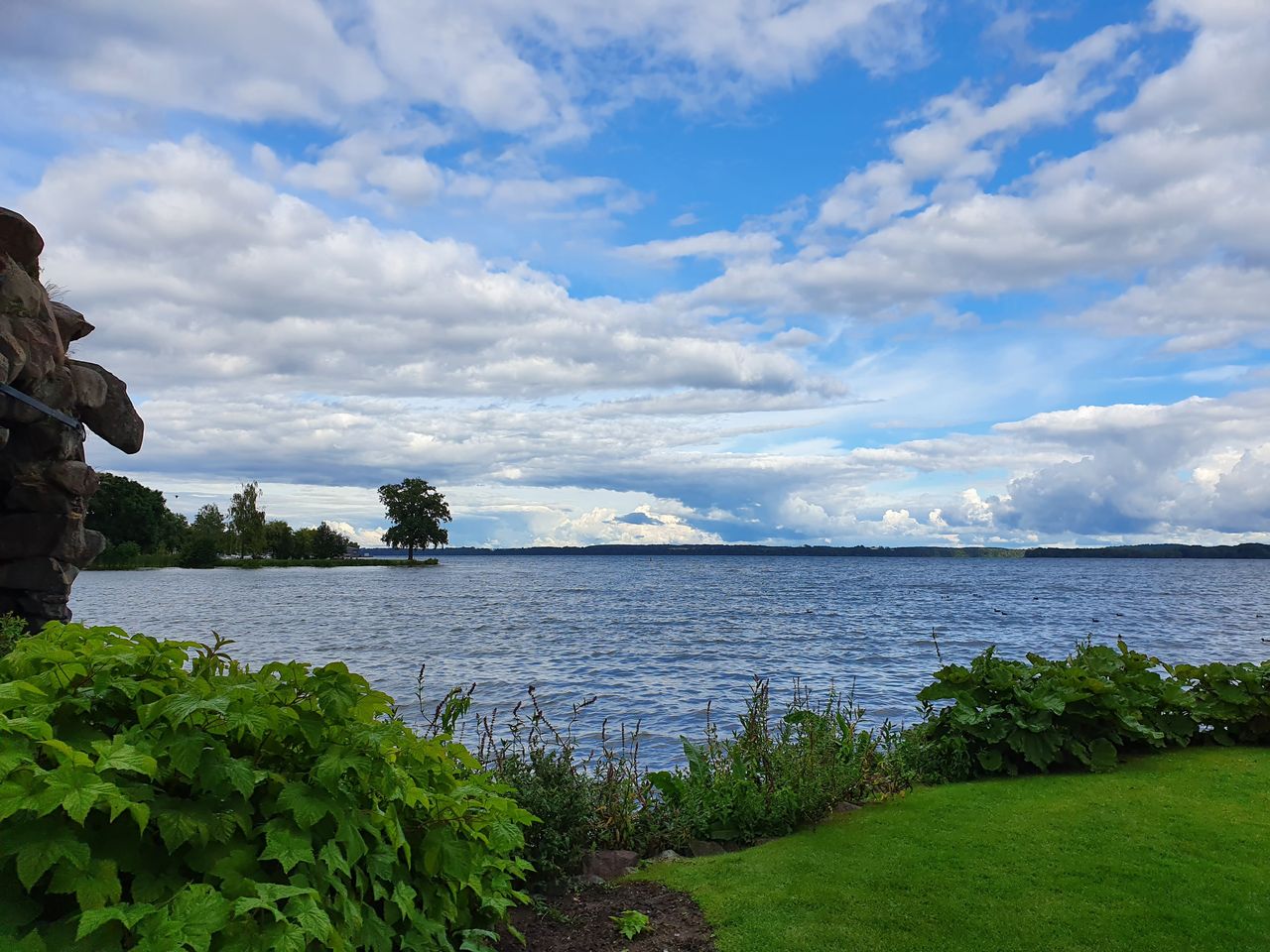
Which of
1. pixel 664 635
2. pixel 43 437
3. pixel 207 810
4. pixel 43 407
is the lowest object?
pixel 664 635

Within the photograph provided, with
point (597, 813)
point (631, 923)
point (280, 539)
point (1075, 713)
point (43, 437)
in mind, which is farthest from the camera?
point (280, 539)

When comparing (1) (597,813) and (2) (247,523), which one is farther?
(2) (247,523)

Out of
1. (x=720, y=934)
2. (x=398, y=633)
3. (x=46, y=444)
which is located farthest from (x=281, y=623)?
(x=720, y=934)

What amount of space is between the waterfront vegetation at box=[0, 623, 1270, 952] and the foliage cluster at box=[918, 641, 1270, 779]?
0.09ft

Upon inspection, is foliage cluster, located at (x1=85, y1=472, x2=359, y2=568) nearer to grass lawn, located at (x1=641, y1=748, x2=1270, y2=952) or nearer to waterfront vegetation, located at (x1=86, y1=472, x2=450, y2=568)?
waterfront vegetation, located at (x1=86, y1=472, x2=450, y2=568)

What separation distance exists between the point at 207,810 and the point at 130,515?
397 feet

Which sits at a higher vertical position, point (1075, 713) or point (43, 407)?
point (43, 407)

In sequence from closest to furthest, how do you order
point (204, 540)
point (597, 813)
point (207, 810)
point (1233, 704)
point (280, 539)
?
point (207, 810)
point (597, 813)
point (1233, 704)
point (204, 540)
point (280, 539)

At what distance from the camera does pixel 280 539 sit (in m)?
152

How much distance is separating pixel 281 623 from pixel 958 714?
132 feet

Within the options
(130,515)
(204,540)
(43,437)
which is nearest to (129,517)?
(130,515)

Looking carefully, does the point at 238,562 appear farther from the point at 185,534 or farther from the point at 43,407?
the point at 43,407

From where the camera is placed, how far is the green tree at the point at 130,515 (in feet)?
335

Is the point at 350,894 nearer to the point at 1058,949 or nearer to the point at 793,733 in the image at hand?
the point at 1058,949
